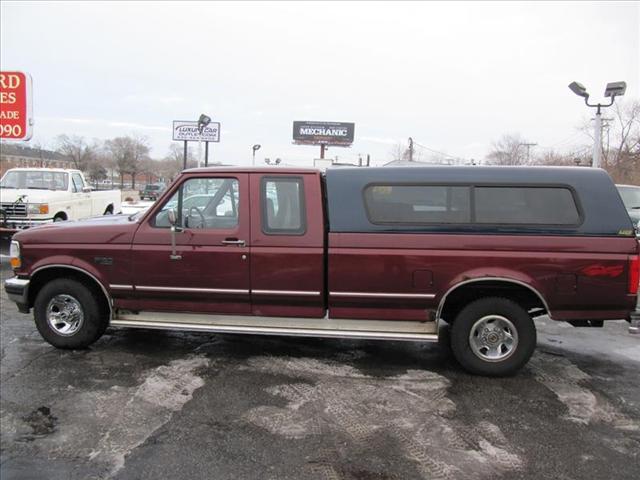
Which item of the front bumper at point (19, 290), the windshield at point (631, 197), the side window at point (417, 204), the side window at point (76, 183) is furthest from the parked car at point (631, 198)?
the side window at point (76, 183)

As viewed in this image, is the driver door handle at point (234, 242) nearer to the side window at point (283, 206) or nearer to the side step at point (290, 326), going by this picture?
the side window at point (283, 206)

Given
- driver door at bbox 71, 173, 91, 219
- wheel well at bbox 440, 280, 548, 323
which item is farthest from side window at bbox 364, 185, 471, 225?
driver door at bbox 71, 173, 91, 219

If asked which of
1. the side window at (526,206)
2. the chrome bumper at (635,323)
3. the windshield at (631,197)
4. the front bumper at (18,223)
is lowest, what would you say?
the chrome bumper at (635,323)

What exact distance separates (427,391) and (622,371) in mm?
2139

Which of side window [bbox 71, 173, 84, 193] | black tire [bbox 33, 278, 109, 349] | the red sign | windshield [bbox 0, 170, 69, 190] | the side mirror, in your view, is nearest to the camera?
the side mirror

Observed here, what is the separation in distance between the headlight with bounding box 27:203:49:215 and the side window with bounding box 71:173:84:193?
1459 millimetres

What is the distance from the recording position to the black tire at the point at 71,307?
16.4 feet

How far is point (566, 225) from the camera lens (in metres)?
4.45

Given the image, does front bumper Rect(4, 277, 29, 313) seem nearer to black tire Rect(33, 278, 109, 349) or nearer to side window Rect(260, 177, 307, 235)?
black tire Rect(33, 278, 109, 349)

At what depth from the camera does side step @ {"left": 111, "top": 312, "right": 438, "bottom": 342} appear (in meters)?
4.64

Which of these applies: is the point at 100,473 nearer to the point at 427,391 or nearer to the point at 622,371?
the point at 427,391

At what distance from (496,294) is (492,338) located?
40 centimetres

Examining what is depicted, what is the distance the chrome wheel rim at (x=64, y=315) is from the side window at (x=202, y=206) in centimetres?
117

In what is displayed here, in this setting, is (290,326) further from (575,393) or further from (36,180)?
(36,180)
